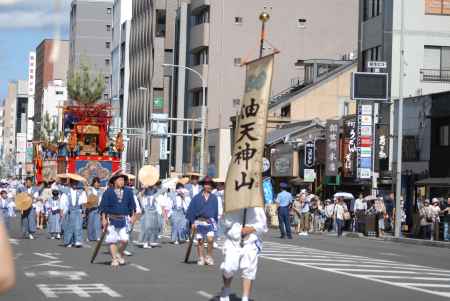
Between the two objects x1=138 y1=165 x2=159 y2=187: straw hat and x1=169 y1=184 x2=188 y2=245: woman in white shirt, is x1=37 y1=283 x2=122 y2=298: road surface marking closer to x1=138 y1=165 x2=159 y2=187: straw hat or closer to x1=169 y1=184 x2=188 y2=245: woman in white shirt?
A: x1=138 y1=165 x2=159 y2=187: straw hat

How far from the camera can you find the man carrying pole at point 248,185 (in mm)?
11922

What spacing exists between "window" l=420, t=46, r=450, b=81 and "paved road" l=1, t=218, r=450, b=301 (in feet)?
84.8

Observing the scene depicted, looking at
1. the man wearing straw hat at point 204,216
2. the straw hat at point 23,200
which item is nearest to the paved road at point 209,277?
the man wearing straw hat at point 204,216

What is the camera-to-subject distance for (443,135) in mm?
43438

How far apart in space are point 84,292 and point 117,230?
5.29 m

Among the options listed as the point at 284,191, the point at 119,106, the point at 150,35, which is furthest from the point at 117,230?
the point at 119,106

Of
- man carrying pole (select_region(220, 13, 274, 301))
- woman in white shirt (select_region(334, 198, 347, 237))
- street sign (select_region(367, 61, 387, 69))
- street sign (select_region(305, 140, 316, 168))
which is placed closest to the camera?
man carrying pole (select_region(220, 13, 274, 301))

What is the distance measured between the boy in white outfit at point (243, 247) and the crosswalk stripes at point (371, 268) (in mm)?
3328

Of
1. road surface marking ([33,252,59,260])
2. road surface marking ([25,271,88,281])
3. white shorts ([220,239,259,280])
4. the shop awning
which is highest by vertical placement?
the shop awning

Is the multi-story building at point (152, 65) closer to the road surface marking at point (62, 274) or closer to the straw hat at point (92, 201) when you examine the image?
the straw hat at point (92, 201)

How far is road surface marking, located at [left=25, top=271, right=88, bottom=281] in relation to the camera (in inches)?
614

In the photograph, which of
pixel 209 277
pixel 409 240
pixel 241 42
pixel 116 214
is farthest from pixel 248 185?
pixel 241 42

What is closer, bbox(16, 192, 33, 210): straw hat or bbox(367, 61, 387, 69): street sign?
bbox(16, 192, 33, 210): straw hat

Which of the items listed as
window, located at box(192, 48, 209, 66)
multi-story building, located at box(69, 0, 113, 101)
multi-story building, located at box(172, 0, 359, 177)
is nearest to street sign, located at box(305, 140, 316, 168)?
multi-story building, located at box(172, 0, 359, 177)
